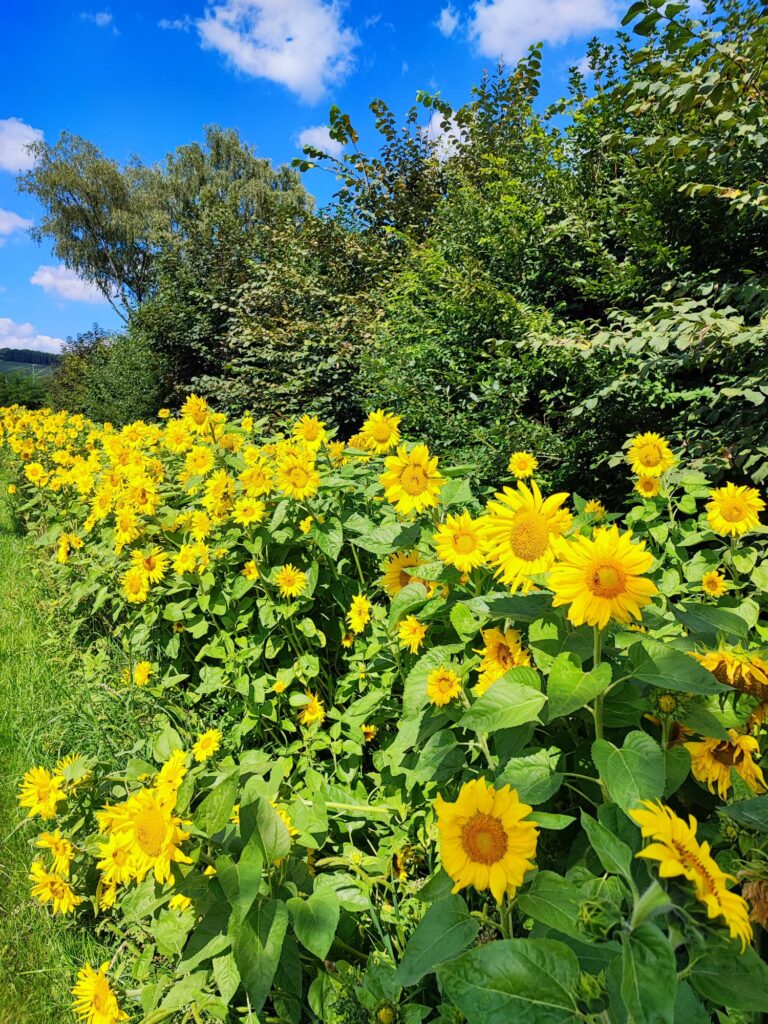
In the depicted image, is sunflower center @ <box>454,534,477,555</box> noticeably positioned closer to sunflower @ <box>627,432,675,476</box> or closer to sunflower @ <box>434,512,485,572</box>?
sunflower @ <box>434,512,485,572</box>

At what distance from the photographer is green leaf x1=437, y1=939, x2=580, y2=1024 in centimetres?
71

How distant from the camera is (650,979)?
2.00ft

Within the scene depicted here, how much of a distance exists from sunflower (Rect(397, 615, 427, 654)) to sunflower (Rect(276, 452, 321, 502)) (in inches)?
28.7

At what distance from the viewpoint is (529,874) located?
943mm

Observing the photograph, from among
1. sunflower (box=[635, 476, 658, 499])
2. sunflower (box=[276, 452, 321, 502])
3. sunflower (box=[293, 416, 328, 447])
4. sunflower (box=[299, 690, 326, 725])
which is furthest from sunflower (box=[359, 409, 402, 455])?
sunflower (box=[299, 690, 326, 725])

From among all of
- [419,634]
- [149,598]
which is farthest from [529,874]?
[149,598]

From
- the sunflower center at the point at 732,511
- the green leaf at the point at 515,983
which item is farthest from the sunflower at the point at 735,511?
the green leaf at the point at 515,983

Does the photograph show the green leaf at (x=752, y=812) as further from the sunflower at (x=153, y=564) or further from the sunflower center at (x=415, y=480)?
the sunflower at (x=153, y=564)

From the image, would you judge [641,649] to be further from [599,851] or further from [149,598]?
[149,598]

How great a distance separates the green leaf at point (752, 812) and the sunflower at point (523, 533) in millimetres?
482

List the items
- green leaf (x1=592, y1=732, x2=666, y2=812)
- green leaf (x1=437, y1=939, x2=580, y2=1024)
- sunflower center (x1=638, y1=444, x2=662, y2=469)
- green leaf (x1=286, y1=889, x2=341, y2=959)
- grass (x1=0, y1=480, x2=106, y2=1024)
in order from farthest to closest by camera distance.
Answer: sunflower center (x1=638, y1=444, x2=662, y2=469) < grass (x1=0, y1=480, x2=106, y2=1024) < green leaf (x1=286, y1=889, x2=341, y2=959) < green leaf (x1=592, y1=732, x2=666, y2=812) < green leaf (x1=437, y1=939, x2=580, y2=1024)

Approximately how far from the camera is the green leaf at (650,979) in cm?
60

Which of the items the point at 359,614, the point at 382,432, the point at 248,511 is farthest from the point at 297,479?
the point at 359,614

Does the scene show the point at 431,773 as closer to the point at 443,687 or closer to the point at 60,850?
the point at 443,687
